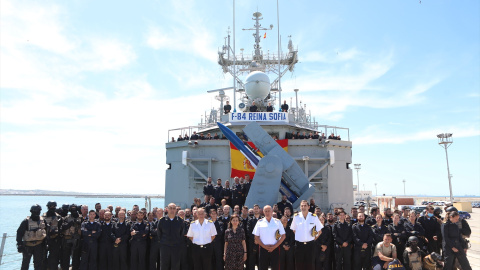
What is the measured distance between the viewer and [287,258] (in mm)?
6426

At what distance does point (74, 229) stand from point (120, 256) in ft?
3.84

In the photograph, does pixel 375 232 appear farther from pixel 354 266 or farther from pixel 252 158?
pixel 252 158

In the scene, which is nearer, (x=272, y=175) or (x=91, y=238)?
(x=91, y=238)

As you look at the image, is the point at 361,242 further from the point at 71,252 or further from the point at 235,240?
the point at 71,252

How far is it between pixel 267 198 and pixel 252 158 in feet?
6.81

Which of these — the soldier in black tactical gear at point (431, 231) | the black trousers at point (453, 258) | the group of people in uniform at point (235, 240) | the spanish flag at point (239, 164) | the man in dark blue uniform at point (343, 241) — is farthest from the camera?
the spanish flag at point (239, 164)

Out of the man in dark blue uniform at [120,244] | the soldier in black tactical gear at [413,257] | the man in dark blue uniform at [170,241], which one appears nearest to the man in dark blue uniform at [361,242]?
the soldier in black tactical gear at [413,257]

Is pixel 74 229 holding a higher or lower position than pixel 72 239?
higher

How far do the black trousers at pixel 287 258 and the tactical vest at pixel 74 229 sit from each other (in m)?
4.17

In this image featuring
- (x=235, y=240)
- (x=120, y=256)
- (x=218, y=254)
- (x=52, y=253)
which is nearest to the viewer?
(x=235, y=240)

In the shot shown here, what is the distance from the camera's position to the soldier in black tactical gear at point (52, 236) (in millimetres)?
6727

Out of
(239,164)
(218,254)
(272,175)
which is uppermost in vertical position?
(239,164)

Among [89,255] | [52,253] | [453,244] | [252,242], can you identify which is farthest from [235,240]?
[453,244]

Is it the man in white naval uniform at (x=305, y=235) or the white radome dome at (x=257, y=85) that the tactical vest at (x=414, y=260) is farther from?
the white radome dome at (x=257, y=85)
